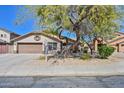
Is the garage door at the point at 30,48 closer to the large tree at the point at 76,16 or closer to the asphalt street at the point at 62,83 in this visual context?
the large tree at the point at 76,16

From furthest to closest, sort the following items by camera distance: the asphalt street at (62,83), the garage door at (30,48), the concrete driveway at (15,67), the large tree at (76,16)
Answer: the garage door at (30,48) → the large tree at (76,16) → the concrete driveway at (15,67) → the asphalt street at (62,83)

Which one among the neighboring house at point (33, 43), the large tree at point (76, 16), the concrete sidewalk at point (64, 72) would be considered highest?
the large tree at point (76, 16)

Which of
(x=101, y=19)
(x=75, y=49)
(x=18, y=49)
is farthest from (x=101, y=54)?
(x=18, y=49)

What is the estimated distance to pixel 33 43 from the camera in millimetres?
44656

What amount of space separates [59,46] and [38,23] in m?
21.3

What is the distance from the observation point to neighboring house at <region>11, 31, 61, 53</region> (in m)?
43.8

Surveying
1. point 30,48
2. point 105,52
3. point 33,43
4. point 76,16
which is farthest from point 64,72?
point 30,48

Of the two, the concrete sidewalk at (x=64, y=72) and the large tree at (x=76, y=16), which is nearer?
the concrete sidewalk at (x=64, y=72)

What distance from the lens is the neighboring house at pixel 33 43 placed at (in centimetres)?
4384

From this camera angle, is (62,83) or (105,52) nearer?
(62,83)

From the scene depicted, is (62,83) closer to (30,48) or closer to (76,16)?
(76,16)

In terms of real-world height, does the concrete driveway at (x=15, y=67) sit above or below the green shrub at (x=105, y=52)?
below

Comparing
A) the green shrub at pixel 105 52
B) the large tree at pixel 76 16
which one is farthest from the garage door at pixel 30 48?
the large tree at pixel 76 16

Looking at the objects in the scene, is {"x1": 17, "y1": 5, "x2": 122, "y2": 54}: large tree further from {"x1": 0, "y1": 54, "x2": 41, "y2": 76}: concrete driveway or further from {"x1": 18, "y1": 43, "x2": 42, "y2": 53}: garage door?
{"x1": 18, "y1": 43, "x2": 42, "y2": 53}: garage door
